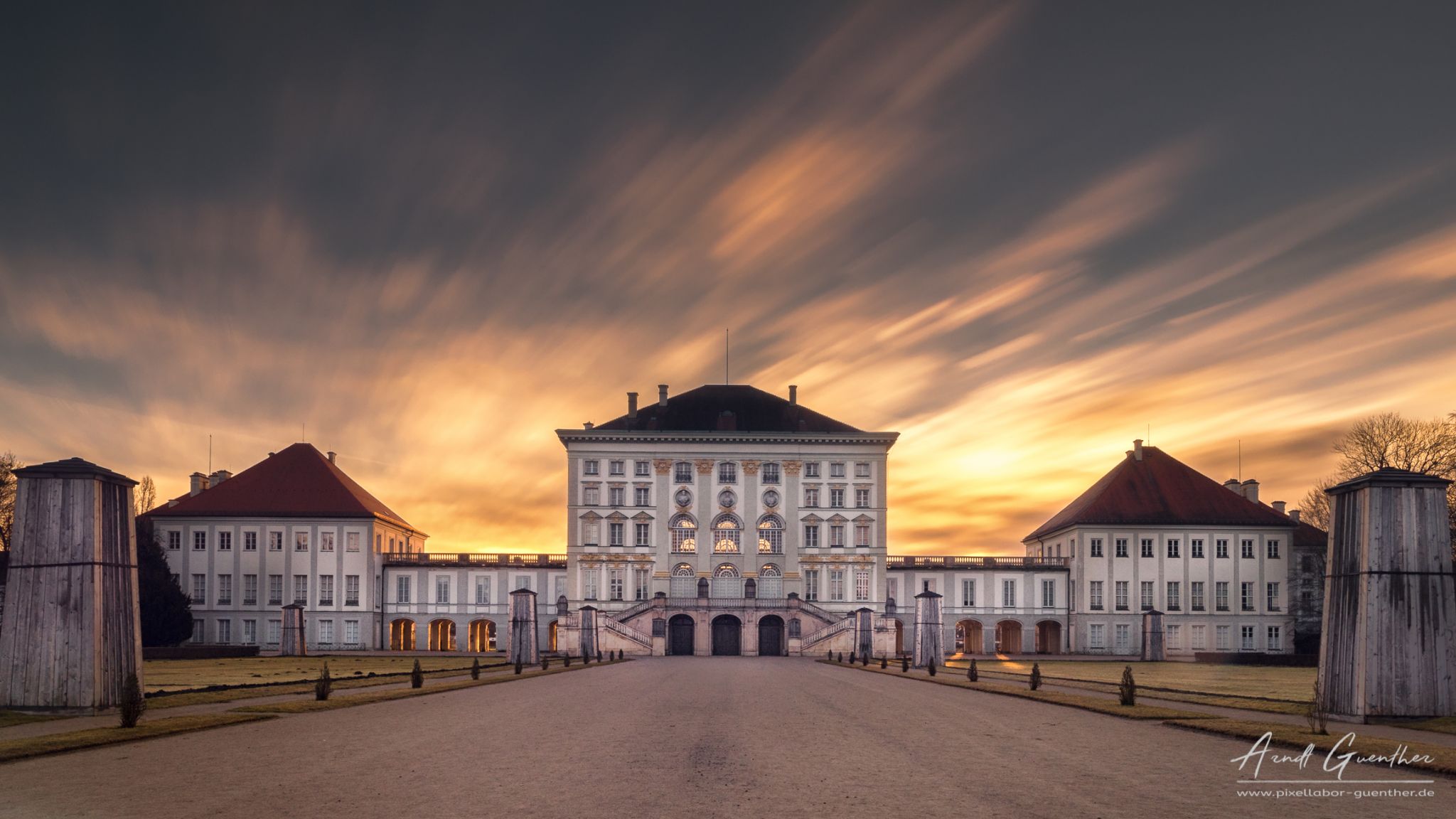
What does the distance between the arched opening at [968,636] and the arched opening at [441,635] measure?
1431 inches

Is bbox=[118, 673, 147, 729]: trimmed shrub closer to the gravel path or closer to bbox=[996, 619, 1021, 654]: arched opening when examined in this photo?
the gravel path

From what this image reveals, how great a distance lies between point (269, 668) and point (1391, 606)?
132 ft

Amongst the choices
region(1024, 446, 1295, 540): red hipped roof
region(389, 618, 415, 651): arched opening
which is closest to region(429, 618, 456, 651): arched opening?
region(389, 618, 415, 651): arched opening

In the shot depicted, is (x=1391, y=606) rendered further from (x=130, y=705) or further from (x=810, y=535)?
(x=810, y=535)

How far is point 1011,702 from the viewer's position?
90.0 ft

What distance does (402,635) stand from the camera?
86750mm

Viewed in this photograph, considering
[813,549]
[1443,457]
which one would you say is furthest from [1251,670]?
[813,549]

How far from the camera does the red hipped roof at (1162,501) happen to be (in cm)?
8325

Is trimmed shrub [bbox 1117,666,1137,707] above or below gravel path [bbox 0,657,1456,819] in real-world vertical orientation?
below

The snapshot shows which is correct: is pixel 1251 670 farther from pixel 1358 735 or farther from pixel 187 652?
pixel 187 652

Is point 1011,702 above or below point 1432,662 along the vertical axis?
below

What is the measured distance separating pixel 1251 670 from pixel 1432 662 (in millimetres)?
38093

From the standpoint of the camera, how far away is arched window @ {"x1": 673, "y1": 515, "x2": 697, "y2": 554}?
8688 cm

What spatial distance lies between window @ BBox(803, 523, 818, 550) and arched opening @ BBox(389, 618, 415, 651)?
28.6 meters
